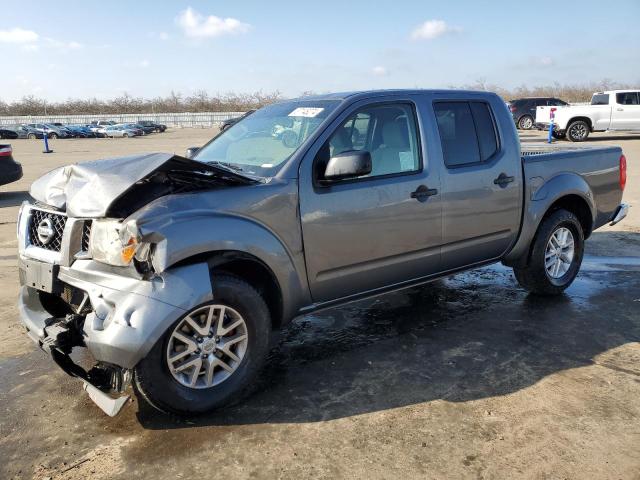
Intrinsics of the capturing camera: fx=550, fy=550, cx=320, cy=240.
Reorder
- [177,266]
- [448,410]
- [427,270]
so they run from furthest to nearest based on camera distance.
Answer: [427,270] < [448,410] < [177,266]

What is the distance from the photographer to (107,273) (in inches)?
115

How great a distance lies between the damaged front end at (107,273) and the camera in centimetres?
279

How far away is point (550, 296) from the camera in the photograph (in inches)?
205

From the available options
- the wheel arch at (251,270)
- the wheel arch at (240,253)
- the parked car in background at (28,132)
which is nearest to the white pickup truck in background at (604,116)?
the wheel arch at (240,253)

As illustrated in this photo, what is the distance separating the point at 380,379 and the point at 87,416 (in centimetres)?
180

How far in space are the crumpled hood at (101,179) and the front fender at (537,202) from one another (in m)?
2.67

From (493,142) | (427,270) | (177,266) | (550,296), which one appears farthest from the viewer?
(550,296)

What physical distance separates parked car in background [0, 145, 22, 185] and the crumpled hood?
30.5 feet

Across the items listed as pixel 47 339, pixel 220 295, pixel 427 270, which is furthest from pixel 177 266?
pixel 427 270

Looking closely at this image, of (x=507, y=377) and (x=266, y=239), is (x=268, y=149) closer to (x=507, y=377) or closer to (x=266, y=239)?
(x=266, y=239)

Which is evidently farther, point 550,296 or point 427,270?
point 550,296

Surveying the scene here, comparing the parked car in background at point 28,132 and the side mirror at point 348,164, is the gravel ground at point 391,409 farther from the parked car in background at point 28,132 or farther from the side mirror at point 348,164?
the parked car in background at point 28,132

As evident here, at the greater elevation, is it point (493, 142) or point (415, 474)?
point (493, 142)

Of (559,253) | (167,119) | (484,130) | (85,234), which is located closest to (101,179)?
(85,234)
